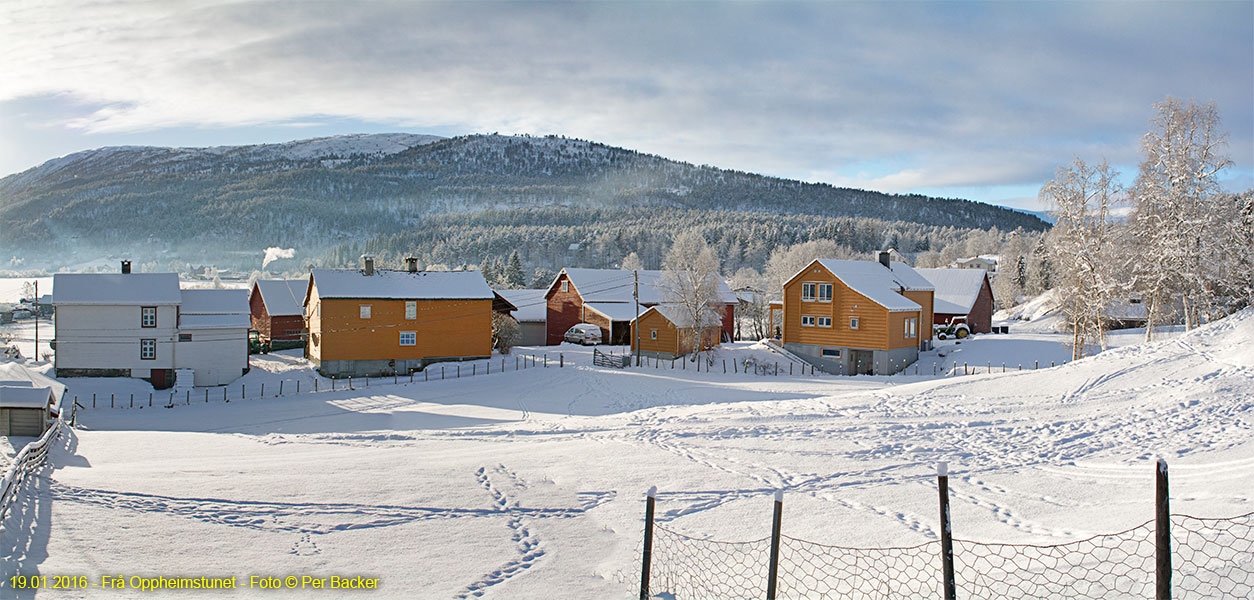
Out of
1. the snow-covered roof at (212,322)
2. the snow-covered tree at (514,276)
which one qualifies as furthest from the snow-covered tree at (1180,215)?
the snow-covered tree at (514,276)

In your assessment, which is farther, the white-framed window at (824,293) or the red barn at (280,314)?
the red barn at (280,314)

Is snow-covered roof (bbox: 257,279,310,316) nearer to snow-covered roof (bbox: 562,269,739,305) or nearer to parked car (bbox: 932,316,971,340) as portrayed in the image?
snow-covered roof (bbox: 562,269,739,305)

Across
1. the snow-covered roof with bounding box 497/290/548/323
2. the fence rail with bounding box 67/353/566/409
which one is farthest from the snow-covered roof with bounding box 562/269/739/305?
the fence rail with bounding box 67/353/566/409

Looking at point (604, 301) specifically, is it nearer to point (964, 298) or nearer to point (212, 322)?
point (212, 322)

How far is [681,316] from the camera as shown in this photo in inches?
1734

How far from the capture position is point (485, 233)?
163 meters

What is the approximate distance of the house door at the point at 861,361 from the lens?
42.1m

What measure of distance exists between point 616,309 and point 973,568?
152ft

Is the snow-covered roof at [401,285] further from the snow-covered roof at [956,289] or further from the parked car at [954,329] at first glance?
the snow-covered roof at [956,289]

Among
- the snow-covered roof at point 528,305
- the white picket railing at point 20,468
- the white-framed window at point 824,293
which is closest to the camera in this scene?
the white picket railing at point 20,468

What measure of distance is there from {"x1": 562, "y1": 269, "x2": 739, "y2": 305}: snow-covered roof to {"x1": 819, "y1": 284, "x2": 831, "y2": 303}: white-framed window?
11607 mm

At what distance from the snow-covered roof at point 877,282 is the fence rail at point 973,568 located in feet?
114

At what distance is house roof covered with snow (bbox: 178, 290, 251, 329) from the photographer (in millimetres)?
38000

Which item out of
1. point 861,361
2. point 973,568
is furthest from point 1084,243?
point 973,568
